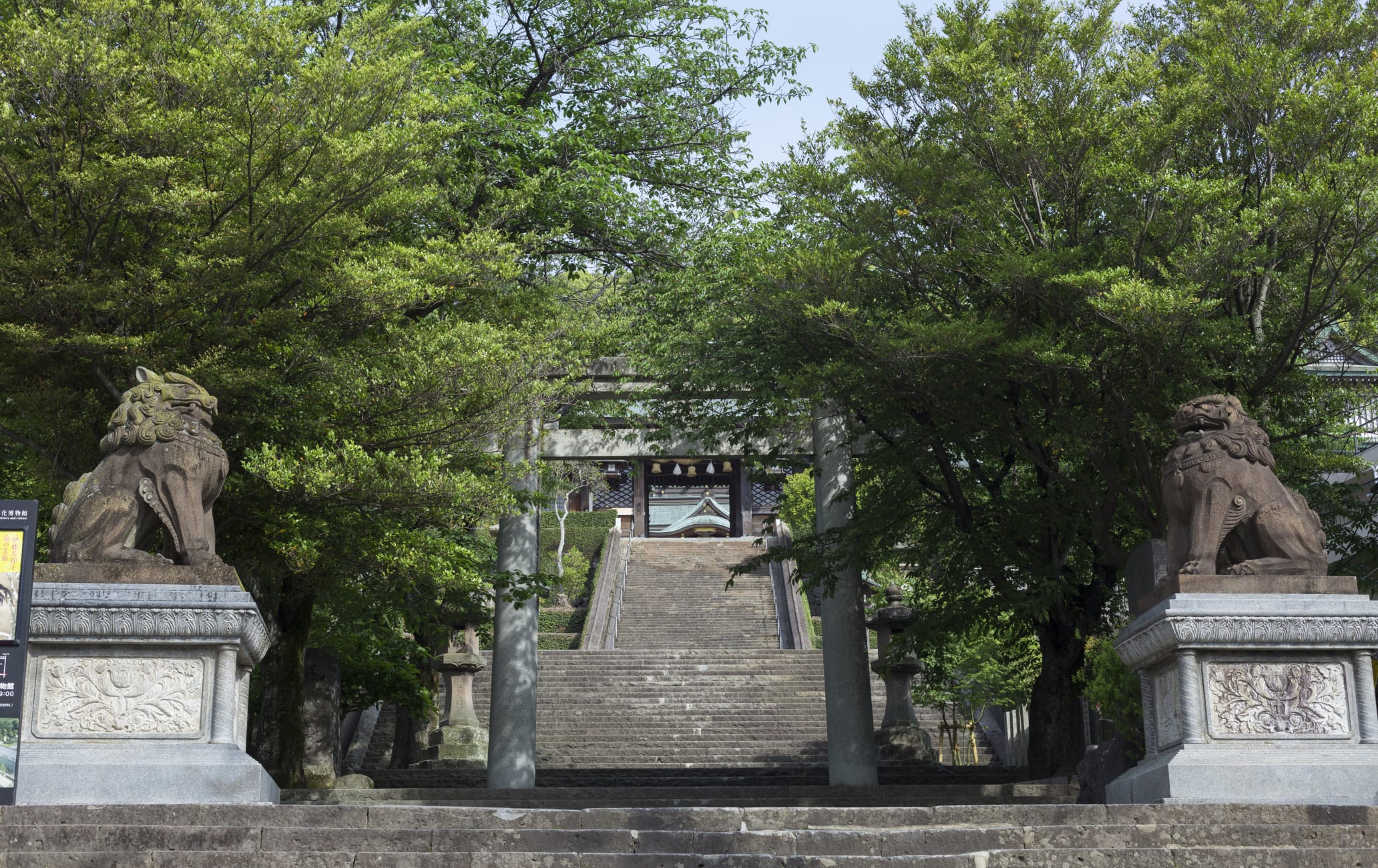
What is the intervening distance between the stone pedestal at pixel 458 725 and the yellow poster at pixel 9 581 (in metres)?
14.2

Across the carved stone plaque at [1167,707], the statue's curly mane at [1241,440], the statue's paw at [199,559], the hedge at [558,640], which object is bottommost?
the carved stone plaque at [1167,707]

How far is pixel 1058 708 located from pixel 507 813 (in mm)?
10211

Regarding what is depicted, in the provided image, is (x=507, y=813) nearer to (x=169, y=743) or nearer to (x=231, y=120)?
(x=169, y=743)

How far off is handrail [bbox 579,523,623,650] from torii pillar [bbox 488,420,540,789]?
12083 millimetres

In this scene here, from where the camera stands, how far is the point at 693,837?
6219 millimetres

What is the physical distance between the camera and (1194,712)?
302 inches

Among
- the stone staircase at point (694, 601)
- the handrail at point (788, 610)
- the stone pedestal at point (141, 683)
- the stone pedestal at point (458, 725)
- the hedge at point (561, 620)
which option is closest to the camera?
the stone pedestal at point (141, 683)

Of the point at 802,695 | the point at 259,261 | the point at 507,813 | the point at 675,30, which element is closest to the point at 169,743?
the point at 507,813

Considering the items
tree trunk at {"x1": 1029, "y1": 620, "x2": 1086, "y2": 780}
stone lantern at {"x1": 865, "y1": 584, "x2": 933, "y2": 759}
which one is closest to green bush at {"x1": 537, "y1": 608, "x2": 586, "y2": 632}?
stone lantern at {"x1": 865, "y1": 584, "x2": 933, "y2": 759}

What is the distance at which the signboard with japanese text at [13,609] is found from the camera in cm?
691

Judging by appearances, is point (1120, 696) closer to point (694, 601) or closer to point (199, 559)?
point (199, 559)

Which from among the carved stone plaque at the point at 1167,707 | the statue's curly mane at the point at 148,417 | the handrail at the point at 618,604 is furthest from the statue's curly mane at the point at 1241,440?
the handrail at the point at 618,604

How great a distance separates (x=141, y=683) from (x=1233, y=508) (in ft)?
20.6

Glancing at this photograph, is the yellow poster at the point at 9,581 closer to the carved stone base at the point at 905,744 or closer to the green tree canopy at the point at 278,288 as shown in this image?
the green tree canopy at the point at 278,288
